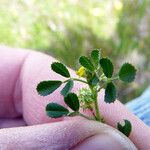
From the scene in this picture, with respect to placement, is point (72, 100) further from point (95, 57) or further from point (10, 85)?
point (10, 85)

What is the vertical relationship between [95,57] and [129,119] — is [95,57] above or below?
above

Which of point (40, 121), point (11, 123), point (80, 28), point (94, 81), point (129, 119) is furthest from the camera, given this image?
point (80, 28)

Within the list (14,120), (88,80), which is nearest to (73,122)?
(88,80)

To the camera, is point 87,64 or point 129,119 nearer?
point 87,64

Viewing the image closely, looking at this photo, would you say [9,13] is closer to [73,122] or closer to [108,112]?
[108,112]

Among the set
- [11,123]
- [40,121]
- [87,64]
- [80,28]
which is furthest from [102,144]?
[80,28]

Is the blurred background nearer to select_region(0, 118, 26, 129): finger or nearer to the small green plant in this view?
select_region(0, 118, 26, 129): finger

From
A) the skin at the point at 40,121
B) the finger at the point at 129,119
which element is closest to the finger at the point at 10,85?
the skin at the point at 40,121
